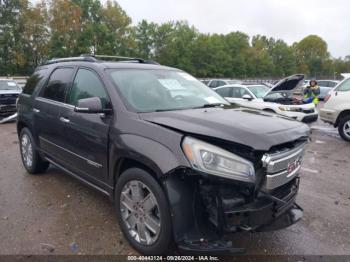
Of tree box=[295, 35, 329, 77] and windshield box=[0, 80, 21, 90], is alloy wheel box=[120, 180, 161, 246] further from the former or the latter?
tree box=[295, 35, 329, 77]

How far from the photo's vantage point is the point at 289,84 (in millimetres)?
11570

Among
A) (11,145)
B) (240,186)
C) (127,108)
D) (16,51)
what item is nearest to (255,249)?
(240,186)

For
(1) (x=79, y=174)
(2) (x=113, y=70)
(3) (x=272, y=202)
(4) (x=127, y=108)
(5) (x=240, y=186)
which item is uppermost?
(2) (x=113, y=70)

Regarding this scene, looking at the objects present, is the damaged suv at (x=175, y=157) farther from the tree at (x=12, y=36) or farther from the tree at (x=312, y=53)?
the tree at (x=312, y=53)

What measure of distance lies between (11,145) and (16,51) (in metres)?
34.4

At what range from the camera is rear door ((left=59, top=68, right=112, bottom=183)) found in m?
3.43

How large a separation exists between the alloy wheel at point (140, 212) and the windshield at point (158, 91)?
0.80 metres

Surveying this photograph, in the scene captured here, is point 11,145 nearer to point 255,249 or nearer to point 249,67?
point 255,249

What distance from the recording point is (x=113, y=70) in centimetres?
371

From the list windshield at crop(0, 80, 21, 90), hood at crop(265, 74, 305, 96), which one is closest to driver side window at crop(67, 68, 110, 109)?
hood at crop(265, 74, 305, 96)

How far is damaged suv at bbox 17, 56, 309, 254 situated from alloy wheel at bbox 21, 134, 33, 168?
1.41 metres

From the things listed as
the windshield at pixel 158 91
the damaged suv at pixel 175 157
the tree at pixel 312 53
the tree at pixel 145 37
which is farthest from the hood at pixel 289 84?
the tree at pixel 312 53

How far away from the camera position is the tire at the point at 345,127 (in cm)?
861

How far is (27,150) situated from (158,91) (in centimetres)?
288
